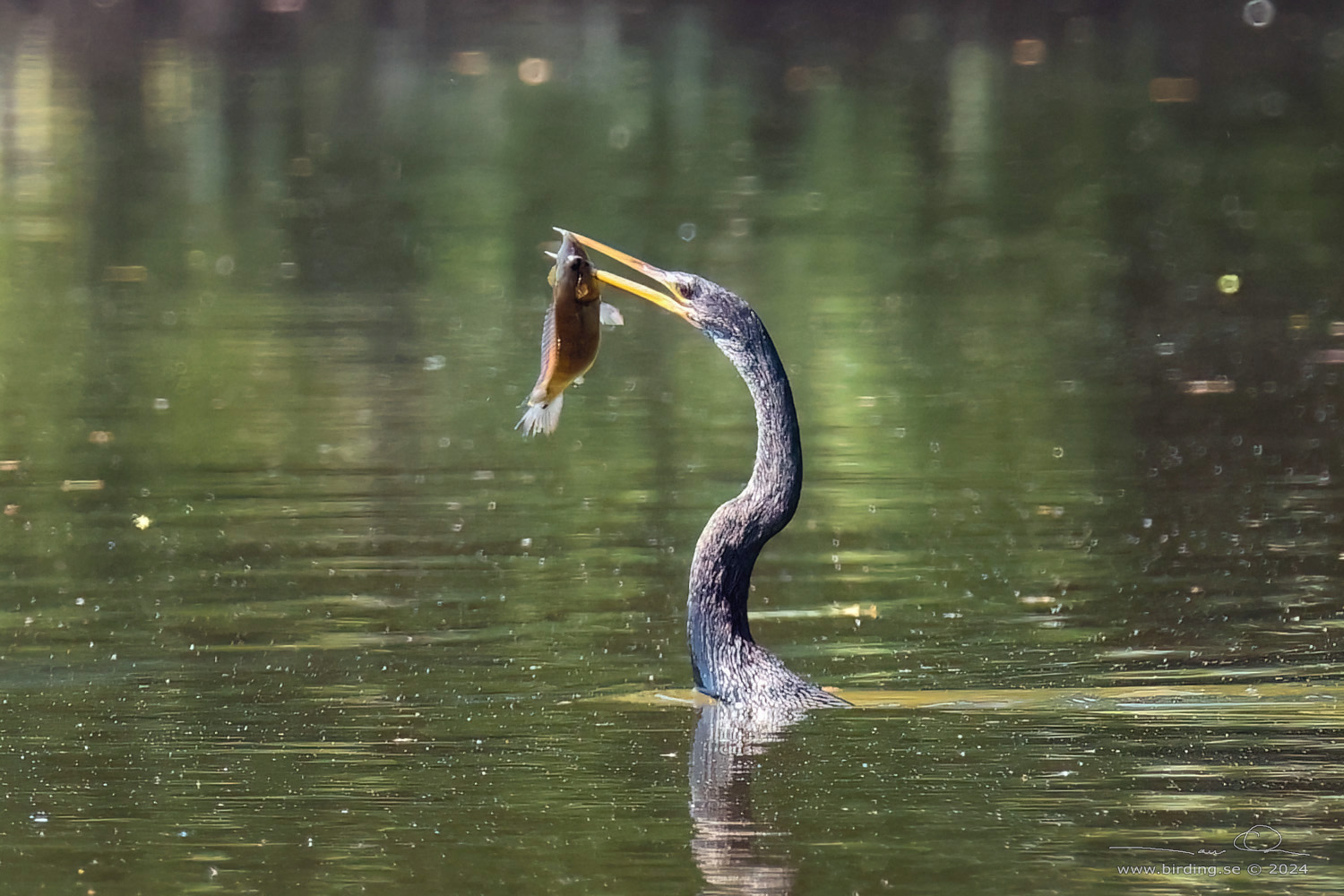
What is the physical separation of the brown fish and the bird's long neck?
1.53ft

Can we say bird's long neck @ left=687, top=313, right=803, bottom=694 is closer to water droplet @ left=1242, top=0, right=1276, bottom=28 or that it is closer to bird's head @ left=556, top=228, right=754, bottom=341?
bird's head @ left=556, top=228, right=754, bottom=341

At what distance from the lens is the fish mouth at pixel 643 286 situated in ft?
24.9

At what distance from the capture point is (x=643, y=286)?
25.0 ft

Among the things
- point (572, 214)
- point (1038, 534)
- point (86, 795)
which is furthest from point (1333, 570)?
point (572, 214)

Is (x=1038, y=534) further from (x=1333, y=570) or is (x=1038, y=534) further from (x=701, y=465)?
(x=701, y=465)

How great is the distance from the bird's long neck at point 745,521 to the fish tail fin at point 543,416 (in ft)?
1.91

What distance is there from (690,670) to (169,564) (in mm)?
2695
